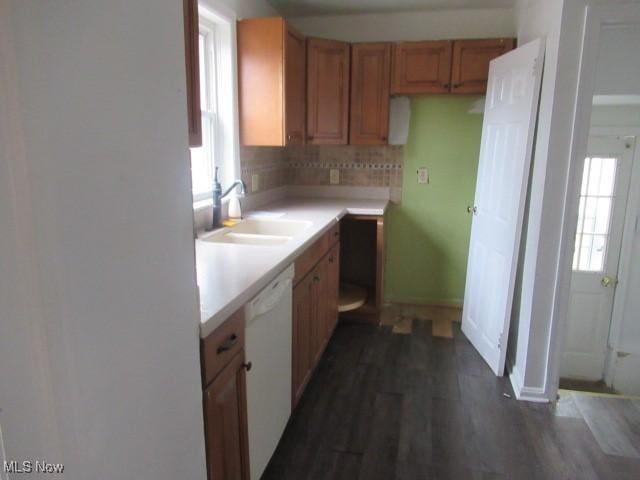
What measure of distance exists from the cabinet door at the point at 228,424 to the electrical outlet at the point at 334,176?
2675mm

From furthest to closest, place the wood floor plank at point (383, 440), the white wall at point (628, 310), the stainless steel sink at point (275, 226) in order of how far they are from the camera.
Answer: the white wall at point (628, 310) < the stainless steel sink at point (275, 226) < the wood floor plank at point (383, 440)

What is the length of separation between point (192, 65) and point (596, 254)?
A: 359cm

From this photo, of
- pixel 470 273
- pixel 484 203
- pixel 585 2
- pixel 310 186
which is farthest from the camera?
pixel 310 186

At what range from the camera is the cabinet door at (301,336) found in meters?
2.15

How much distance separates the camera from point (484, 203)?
3.11m

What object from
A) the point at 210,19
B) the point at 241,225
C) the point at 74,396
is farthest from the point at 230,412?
the point at 210,19

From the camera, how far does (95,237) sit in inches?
27.8

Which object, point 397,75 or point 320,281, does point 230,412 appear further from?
point 397,75

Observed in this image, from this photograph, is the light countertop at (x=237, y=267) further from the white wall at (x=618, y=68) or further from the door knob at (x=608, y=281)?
the door knob at (x=608, y=281)

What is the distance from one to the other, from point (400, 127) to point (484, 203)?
1024 mm

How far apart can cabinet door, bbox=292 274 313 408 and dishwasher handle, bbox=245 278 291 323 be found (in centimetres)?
26

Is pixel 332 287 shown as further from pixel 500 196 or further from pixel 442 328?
pixel 500 196

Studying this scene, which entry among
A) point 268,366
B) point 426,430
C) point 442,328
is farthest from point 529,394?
point 268,366

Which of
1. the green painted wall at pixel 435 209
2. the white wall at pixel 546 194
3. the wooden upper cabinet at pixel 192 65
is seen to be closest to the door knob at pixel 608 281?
the green painted wall at pixel 435 209
